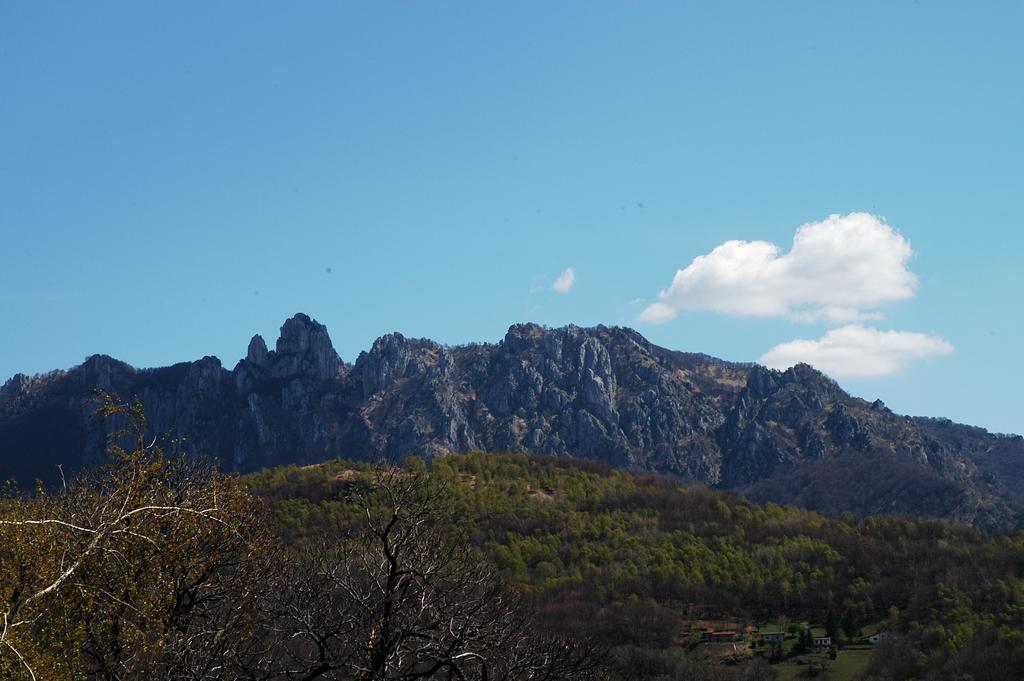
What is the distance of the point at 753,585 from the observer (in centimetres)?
17038

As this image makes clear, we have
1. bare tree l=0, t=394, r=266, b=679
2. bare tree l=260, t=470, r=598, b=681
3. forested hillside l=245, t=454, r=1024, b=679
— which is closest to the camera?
bare tree l=0, t=394, r=266, b=679

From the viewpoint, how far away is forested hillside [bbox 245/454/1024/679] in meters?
127

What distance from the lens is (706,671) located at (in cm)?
12181

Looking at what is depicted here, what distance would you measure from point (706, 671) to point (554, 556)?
61.3 meters

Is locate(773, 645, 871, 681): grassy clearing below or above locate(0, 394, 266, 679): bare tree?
below

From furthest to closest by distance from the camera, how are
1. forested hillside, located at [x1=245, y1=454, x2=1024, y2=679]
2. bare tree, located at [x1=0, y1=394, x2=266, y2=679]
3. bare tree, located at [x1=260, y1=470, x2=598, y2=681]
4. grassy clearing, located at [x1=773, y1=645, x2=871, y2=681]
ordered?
forested hillside, located at [x1=245, y1=454, x2=1024, y2=679]
grassy clearing, located at [x1=773, y1=645, x2=871, y2=681]
bare tree, located at [x1=260, y1=470, x2=598, y2=681]
bare tree, located at [x1=0, y1=394, x2=266, y2=679]

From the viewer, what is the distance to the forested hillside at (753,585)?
416 ft

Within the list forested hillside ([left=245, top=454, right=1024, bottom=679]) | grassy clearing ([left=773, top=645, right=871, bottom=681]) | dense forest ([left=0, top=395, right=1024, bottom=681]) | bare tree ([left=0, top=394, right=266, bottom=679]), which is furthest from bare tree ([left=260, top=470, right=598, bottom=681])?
grassy clearing ([left=773, top=645, right=871, bottom=681])

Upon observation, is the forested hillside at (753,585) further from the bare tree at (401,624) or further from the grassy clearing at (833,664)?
the bare tree at (401,624)

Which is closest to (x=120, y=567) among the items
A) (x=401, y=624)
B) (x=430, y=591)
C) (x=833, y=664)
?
(x=401, y=624)

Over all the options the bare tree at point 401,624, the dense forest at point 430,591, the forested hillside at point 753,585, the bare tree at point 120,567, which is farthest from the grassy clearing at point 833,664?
the bare tree at point 120,567

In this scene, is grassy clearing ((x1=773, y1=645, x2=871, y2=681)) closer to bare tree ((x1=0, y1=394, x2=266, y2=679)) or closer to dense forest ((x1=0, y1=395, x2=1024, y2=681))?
dense forest ((x1=0, y1=395, x2=1024, y2=681))

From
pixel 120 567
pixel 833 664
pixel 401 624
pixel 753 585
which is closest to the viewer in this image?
pixel 120 567

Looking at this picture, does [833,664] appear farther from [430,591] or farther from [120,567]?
[120,567]
